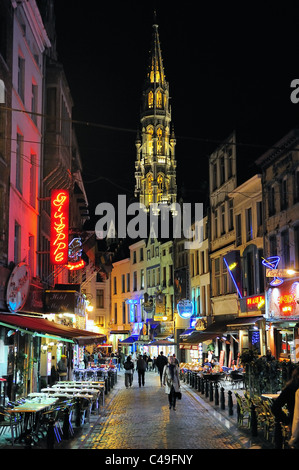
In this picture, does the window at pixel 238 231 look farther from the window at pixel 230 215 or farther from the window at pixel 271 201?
the window at pixel 271 201

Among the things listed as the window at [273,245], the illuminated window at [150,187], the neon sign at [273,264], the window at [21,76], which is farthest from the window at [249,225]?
the illuminated window at [150,187]

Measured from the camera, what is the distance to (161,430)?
15.1m

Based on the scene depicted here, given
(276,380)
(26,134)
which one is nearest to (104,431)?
(276,380)

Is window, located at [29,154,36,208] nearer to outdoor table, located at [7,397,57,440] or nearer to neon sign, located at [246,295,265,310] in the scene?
outdoor table, located at [7,397,57,440]

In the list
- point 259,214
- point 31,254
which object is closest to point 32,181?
point 31,254

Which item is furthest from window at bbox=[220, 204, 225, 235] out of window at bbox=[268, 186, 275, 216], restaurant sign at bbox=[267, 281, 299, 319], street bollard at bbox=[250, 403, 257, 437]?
street bollard at bbox=[250, 403, 257, 437]

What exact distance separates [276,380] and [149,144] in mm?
129005

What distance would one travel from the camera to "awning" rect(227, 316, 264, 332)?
31353 mm

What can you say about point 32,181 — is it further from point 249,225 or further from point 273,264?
point 249,225

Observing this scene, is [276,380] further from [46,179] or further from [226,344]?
[226,344]

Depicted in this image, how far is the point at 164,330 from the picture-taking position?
56500mm

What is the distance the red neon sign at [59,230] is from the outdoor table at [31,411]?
958 centimetres

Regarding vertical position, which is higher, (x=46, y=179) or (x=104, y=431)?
(x=46, y=179)
